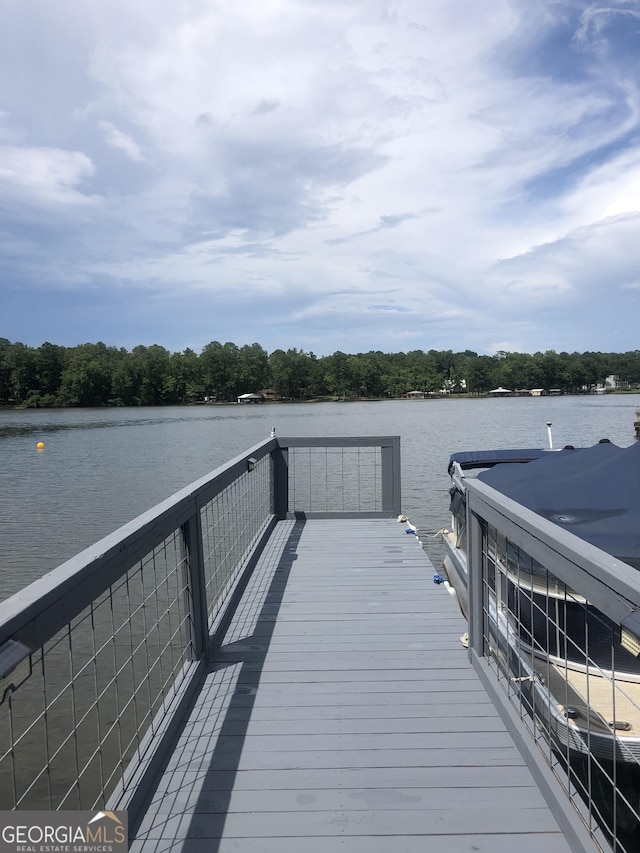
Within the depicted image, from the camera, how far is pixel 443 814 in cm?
208

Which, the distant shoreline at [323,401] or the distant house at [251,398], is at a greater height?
the distant house at [251,398]

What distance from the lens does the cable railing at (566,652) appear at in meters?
1.64

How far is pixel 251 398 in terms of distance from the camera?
9456 cm

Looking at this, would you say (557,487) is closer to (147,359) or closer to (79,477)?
(79,477)

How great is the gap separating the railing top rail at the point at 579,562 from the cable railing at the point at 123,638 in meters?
1.31

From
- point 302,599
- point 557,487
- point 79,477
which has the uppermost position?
point 557,487

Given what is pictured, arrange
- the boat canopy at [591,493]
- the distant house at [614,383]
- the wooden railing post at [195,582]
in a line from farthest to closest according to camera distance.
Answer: the distant house at [614,383] < the boat canopy at [591,493] < the wooden railing post at [195,582]

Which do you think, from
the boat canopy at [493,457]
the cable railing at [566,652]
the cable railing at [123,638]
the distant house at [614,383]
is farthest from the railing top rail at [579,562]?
the distant house at [614,383]

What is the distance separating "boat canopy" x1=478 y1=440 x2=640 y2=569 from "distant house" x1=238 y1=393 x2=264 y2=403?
89.5 metres

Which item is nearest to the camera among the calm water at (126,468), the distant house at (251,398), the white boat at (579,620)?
the white boat at (579,620)

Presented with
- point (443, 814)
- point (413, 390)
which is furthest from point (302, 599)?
point (413, 390)

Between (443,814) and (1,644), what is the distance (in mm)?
1533

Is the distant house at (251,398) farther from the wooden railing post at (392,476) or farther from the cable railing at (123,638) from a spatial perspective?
the wooden railing post at (392,476)

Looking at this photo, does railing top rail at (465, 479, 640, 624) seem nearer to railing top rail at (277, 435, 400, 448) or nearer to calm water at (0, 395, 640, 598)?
railing top rail at (277, 435, 400, 448)
